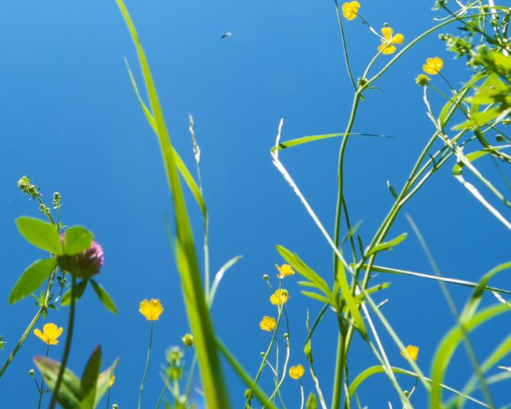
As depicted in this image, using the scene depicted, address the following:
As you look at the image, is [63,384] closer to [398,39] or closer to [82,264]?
[82,264]

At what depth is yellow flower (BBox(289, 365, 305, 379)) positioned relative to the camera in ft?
4.38

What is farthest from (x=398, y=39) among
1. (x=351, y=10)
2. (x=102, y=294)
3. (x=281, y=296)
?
(x=102, y=294)

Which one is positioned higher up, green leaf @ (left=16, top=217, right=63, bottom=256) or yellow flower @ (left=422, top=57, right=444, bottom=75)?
yellow flower @ (left=422, top=57, right=444, bottom=75)

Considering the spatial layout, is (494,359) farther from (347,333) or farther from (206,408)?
(347,333)

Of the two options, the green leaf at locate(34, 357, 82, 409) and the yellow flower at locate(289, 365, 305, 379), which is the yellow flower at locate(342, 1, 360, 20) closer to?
the yellow flower at locate(289, 365, 305, 379)

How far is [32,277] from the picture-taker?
0.38 metres

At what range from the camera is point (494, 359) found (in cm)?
22

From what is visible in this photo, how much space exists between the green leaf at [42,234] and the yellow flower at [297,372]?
1.05m

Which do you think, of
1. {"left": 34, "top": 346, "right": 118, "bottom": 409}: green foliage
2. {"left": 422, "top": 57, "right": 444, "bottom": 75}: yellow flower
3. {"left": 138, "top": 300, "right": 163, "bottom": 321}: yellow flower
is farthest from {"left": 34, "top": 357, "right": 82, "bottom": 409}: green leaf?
{"left": 422, "top": 57, "right": 444, "bottom": 75}: yellow flower

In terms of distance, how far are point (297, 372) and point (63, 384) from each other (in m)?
1.10

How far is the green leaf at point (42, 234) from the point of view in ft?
1.13

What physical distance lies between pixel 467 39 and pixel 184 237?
35 cm

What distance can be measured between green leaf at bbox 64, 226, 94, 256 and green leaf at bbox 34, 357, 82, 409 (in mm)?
70

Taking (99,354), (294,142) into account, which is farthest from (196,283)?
(294,142)
